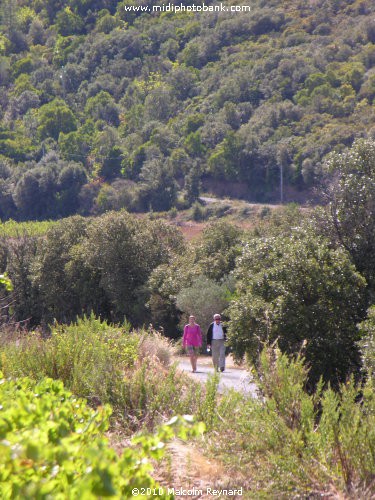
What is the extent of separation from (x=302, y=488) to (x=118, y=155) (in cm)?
9353

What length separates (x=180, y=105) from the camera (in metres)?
107

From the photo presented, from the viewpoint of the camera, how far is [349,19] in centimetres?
10288

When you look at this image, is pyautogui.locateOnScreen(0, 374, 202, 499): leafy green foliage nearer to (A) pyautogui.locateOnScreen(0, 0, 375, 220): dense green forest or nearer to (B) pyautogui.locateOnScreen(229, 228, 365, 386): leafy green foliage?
(B) pyautogui.locateOnScreen(229, 228, 365, 386): leafy green foliage

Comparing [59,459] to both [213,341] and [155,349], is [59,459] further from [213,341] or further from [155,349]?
[213,341]

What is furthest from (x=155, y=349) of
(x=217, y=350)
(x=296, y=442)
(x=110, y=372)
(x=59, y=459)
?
(x=59, y=459)

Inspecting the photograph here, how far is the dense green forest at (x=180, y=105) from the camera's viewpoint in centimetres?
8281

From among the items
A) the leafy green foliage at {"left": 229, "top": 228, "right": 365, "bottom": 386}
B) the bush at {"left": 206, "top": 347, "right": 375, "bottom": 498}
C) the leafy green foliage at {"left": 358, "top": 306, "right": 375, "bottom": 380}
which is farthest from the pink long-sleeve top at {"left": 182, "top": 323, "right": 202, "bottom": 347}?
the bush at {"left": 206, "top": 347, "right": 375, "bottom": 498}

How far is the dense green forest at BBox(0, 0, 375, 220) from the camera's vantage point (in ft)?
272

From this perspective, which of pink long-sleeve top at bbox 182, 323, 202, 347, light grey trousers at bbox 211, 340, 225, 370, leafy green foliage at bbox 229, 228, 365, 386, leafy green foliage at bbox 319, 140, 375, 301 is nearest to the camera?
leafy green foliage at bbox 229, 228, 365, 386

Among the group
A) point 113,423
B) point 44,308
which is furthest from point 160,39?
point 113,423

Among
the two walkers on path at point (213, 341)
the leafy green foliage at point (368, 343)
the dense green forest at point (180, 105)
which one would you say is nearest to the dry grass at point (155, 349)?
the two walkers on path at point (213, 341)

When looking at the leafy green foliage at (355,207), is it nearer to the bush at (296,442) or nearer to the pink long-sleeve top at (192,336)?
the pink long-sleeve top at (192,336)

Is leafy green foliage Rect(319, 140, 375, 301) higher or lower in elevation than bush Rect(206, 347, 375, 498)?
higher

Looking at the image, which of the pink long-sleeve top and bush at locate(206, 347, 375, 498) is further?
the pink long-sleeve top
